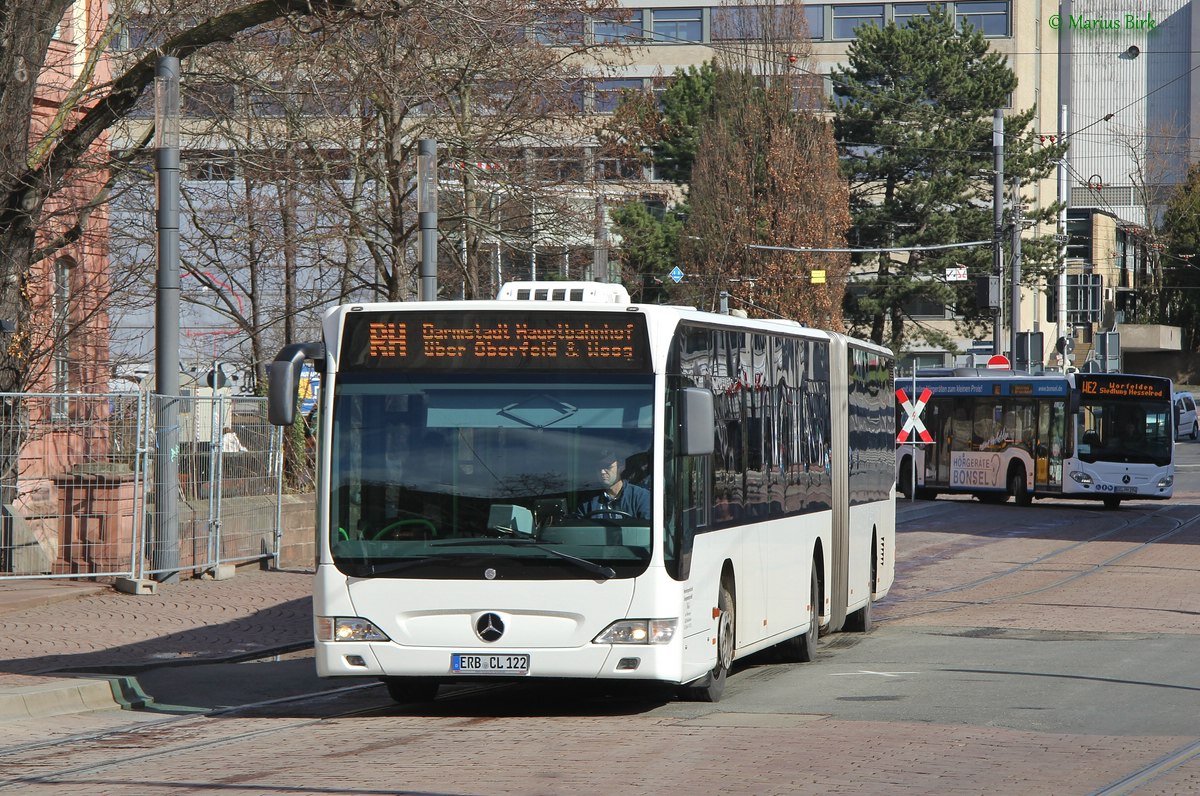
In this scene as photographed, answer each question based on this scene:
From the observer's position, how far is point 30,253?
19.0 m

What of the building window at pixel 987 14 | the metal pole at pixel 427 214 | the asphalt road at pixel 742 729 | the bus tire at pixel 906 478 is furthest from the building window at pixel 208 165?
the building window at pixel 987 14

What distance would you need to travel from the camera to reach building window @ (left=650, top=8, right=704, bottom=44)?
265ft

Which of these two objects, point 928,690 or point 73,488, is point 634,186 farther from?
point 928,690

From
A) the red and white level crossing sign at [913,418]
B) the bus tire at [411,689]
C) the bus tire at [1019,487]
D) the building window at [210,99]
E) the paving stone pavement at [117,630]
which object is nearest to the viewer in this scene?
the bus tire at [411,689]

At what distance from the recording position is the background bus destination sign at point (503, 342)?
431 inches

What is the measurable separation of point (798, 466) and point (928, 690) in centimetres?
254

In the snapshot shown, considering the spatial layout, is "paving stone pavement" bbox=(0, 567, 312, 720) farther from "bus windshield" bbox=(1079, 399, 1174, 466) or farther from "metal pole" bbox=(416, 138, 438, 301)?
"bus windshield" bbox=(1079, 399, 1174, 466)

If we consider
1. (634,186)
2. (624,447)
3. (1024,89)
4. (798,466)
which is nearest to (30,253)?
(798,466)

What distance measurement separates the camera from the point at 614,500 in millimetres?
10664

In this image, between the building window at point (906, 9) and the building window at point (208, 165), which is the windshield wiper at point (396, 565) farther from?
the building window at point (906, 9)

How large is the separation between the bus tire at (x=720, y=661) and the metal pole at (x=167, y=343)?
28.2 feet

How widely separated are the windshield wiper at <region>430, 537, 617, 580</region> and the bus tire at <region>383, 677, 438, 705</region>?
129 centimetres

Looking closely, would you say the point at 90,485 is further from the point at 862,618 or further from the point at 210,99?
the point at 210,99

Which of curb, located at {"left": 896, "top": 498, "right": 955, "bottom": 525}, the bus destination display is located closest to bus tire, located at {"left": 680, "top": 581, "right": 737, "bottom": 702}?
curb, located at {"left": 896, "top": 498, "right": 955, "bottom": 525}
